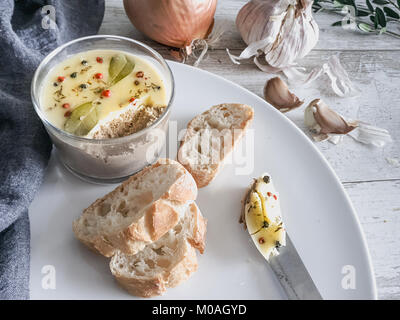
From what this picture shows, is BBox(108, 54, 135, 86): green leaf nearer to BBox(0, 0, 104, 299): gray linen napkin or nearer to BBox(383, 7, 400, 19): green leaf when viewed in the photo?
BBox(0, 0, 104, 299): gray linen napkin

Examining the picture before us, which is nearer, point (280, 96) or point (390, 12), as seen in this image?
point (280, 96)

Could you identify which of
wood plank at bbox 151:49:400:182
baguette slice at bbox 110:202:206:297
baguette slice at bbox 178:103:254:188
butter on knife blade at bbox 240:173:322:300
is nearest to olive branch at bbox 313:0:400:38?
wood plank at bbox 151:49:400:182

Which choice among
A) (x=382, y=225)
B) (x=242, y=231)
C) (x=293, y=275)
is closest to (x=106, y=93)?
(x=242, y=231)

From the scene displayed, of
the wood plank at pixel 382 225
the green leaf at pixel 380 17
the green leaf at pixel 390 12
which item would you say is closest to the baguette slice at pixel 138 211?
the wood plank at pixel 382 225

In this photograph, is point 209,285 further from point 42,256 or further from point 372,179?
point 372,179

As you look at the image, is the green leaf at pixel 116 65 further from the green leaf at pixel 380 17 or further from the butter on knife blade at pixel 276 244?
the green leaf at pixel 380 17

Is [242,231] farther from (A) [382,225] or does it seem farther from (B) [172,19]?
(B) [172,19]

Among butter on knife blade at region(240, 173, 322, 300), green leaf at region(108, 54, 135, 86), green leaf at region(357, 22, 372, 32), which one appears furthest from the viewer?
green leaf at region(357, 22, 372, 32)
